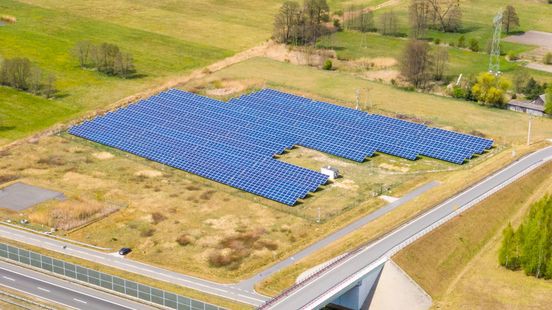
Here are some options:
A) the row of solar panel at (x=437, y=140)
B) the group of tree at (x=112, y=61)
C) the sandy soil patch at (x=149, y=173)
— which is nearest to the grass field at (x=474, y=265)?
the row of solar panel at (x=437, y=140)

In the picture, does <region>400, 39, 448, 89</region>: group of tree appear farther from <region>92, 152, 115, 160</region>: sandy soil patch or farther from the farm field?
<region>92, 152, 115, 160</region>: sandy soil patch

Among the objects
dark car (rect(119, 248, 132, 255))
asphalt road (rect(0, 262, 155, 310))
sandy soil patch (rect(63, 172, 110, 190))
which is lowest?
asphalt road (rect(0, 262, 155, 310))

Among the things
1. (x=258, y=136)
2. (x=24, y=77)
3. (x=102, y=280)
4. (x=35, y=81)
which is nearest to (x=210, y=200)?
(x=258, y=136)

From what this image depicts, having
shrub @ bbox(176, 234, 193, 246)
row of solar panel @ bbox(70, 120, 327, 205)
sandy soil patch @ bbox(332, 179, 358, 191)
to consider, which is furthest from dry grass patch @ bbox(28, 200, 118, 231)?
sandy soil patch @ bbox(332, 179, 358, 191)

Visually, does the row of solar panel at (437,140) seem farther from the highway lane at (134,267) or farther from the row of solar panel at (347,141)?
the highway lane at (134,267)

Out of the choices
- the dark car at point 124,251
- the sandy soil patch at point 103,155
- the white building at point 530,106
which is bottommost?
the dark car at point 124,251

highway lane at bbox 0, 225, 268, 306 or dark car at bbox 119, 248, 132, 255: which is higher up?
dark car at bbox 119, 248, 132, 255

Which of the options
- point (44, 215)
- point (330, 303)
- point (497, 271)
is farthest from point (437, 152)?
point (44, 215)
